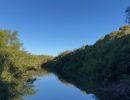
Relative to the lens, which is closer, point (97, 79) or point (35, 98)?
point (35, 98)

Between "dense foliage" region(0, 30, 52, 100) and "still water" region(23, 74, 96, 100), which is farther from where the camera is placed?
"dense foliage" region(0, 30, 52, 100)

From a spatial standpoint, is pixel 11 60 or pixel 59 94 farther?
pixel 11 60

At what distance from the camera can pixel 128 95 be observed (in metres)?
36.5

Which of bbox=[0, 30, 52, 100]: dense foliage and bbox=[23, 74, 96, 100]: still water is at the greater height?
bbox=[0, 30, 52, 100]: dense foliage

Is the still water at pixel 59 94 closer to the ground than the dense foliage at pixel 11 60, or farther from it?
closer to the ground

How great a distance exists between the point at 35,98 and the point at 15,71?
1711cm

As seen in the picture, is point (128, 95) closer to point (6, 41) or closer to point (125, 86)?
point (125, 86)

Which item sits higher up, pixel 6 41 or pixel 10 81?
pixel 6 41

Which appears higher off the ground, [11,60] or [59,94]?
[11,60]

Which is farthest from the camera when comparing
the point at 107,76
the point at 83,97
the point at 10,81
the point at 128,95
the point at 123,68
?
the point at 107,76

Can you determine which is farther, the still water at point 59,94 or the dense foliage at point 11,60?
the dense foliage at point 11,60

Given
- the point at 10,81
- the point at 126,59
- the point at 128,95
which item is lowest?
the point at 128,95

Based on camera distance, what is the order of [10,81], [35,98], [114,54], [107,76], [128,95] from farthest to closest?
[114,54]
[107,76]
[10,81]
[35,98]
[128,95]

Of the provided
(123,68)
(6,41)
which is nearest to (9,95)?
(6,41)
